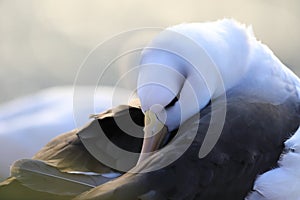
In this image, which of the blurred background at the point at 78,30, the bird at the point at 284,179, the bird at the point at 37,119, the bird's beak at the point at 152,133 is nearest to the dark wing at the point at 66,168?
the bird's beak at the point at 152,133

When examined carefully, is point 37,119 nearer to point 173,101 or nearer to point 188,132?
point 173,101

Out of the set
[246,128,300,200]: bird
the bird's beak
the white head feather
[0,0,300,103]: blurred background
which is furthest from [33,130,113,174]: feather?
[0,0,300,103]: blurred background

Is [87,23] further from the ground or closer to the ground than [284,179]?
further from the ground

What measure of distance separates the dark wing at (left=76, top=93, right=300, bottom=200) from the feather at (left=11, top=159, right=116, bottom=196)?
14 centimetres

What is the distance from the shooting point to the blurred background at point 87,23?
632 centimetres

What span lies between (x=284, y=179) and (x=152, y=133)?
0.50 metres

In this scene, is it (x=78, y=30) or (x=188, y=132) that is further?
(x=78, y=30)

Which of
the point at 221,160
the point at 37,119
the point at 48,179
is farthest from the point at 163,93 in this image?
the point at 37,119

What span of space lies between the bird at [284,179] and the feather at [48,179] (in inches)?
22.6

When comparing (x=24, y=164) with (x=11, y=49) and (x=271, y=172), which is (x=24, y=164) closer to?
(x=271, y=172)

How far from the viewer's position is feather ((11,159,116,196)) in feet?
10.8

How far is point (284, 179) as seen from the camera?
3.58 metres

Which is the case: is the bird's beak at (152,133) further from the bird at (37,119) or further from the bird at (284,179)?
the bird at (37,119)

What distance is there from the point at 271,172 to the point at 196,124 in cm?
34
